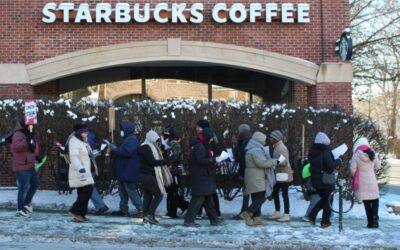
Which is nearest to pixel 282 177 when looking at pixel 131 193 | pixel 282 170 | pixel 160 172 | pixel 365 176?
pixel 282 170

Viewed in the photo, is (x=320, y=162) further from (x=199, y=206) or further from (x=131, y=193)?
(x=131, y=193)

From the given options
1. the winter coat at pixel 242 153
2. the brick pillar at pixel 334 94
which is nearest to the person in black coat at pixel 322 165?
the winter coat at pixel 242 153

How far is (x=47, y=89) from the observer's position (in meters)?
16.4

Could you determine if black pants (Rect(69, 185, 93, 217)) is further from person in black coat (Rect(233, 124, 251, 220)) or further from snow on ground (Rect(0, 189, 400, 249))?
person in black coat (Rect(233, 124, 251, 220))

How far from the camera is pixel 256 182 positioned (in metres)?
9.11

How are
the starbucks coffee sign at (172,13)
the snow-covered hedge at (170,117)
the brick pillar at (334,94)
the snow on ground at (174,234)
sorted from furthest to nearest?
the brick pillar at (334,94), the starbucks coffee sign at (172,13), the snow-covered hedge at (170,117), the snow on ground at (174,234)

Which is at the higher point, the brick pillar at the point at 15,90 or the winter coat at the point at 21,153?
the brick pillar at the point at 15,90

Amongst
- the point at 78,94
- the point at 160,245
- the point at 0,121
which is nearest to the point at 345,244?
the point at 160,245

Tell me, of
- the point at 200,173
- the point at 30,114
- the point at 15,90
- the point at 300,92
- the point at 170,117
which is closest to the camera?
the point at 200,173

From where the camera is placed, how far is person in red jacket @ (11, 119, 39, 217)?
9188 mm

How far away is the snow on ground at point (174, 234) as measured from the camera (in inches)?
314

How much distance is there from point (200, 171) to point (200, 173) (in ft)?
0.11

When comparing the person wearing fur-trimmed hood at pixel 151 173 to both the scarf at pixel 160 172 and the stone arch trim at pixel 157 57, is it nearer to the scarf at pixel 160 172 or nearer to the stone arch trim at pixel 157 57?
the scarf at pixel 160 172

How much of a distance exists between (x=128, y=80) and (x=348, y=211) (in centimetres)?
868
